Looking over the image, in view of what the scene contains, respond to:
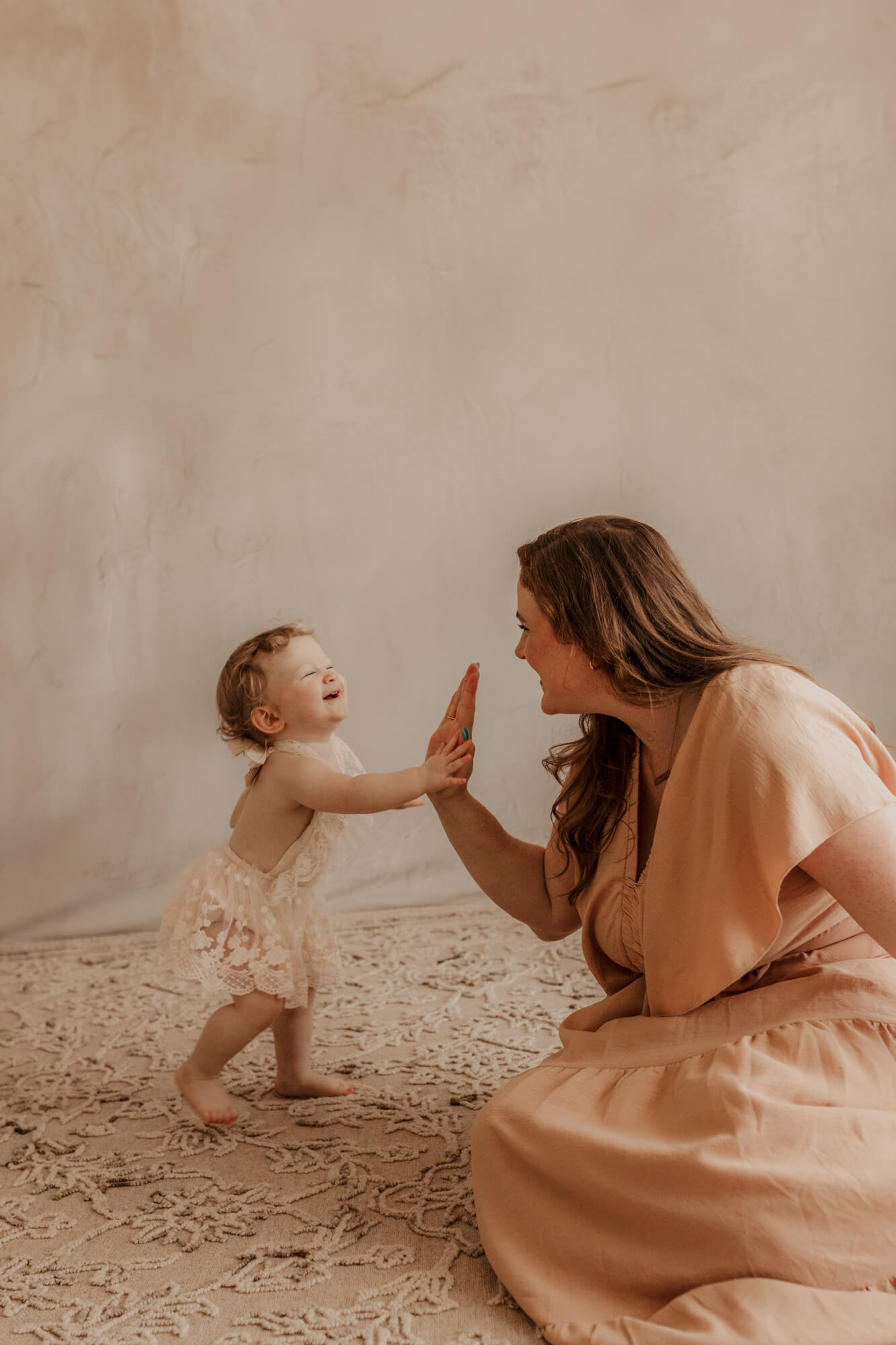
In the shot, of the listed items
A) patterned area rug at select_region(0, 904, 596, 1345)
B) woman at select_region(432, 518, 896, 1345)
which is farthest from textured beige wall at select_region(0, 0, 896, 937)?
woman at select_region(432, 518, 896, 1345)

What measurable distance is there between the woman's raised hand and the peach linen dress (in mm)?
318

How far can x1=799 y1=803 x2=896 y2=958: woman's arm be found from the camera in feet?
3.95

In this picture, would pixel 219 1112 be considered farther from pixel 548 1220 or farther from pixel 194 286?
pixel 194 286

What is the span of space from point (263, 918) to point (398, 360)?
1.68 meters

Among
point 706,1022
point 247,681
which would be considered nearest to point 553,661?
point 706,1022

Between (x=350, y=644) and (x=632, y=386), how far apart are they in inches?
41.1

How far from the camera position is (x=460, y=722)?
1.68 m

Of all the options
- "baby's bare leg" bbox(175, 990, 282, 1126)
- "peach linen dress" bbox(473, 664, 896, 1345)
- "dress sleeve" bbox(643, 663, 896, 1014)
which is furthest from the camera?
"baby's bare leg" bbox(175, 990, 282, 1126)

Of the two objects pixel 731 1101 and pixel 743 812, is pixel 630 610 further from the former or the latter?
pixel 731 1101

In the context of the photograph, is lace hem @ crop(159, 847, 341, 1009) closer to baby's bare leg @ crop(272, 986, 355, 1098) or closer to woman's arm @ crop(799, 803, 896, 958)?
baby's bare leg @ crop(272, 986, 355, 1098)

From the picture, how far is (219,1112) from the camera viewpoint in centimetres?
176

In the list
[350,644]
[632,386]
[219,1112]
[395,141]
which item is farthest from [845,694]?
[219,1112]

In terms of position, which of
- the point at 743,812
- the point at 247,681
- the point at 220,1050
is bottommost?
the point at 220,1050

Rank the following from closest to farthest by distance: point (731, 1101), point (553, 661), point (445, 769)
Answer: point (731, 1101) < point (553, 661) < point (445, 769)
